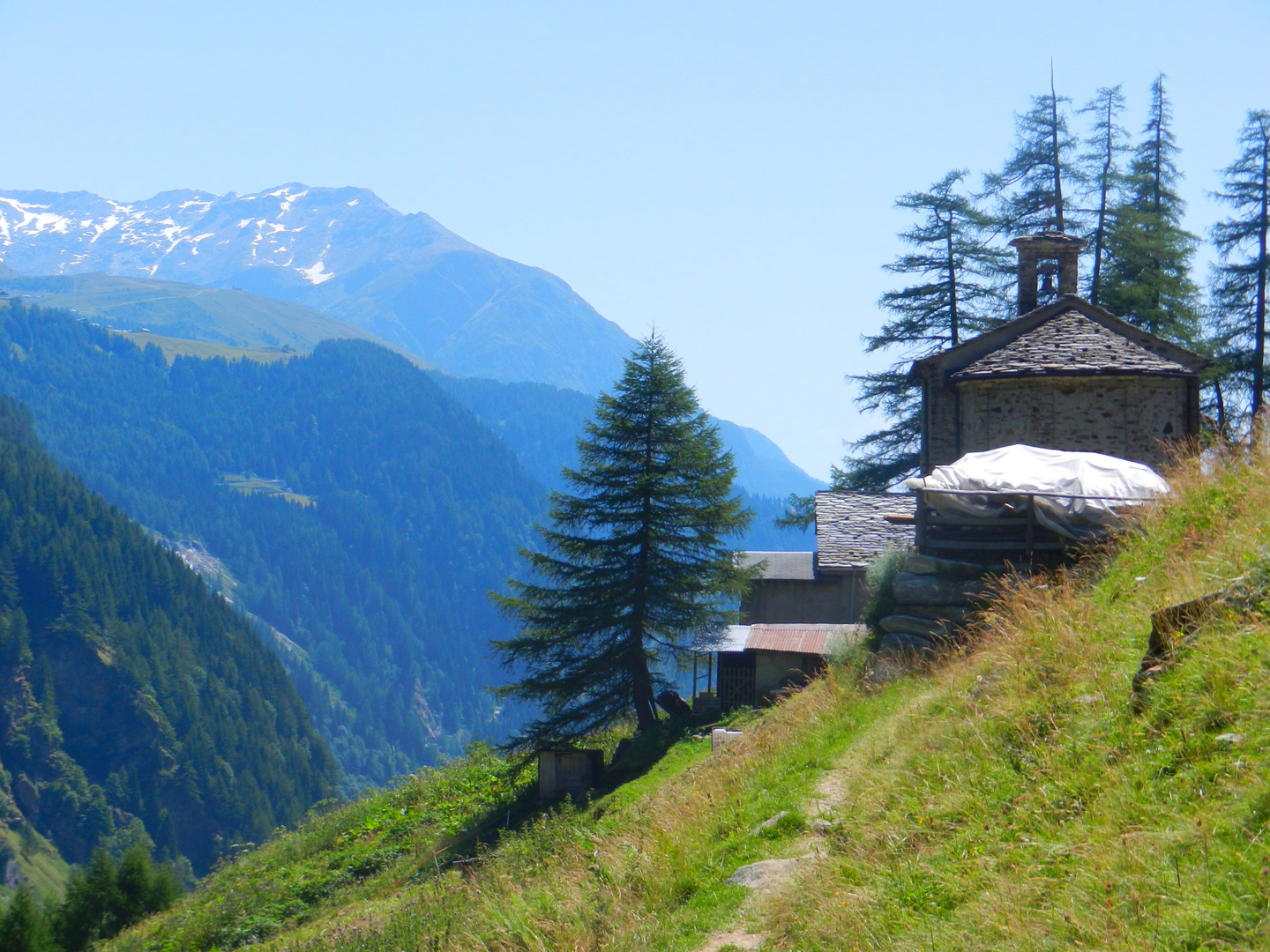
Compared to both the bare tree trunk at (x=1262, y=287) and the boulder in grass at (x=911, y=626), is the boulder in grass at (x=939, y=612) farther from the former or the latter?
A: the bare tree trunk at (x=1262, y=287)

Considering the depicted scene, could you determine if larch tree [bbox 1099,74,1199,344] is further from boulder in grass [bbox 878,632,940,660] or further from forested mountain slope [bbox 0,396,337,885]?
forested mountain slope [bbox 0,396,337,885]

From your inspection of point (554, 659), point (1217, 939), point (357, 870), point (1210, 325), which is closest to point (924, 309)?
point (1210, 325)

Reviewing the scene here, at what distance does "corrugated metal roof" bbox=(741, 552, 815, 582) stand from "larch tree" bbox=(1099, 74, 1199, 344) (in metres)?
13.0

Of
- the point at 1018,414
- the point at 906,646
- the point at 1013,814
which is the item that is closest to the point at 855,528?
the point at 1018,414

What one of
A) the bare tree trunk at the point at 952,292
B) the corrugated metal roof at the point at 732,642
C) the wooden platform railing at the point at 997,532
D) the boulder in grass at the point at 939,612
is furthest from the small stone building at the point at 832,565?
the boulder in grass at the point at 939,612

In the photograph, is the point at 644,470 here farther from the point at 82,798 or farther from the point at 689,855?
the point at 82,798

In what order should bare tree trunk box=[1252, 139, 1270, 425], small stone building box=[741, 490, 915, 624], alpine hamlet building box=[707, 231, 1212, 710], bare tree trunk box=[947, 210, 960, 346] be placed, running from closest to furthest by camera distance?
alpine hamlet building box=[707, 231, 1212, 710] < small stone building box=[741, 490, 915, 624] < bare tree trunk box=[1252, 139, 1270, 425] < bare tree trunk box=[947, 210, 960, 346]

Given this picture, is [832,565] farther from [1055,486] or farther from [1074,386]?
[1055,486]

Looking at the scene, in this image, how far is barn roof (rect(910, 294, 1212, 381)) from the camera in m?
21.6

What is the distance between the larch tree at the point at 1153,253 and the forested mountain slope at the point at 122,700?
9988cm

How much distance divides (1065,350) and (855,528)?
8.99 m

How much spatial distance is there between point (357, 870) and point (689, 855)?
50.6 ft

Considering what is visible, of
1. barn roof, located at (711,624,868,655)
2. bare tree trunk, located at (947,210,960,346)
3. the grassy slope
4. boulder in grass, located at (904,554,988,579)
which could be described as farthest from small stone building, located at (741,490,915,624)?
the grassy slope

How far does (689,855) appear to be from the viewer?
26.2ft
